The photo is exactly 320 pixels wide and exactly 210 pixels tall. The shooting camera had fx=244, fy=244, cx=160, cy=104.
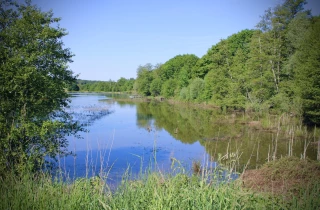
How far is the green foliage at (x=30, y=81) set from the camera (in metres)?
10.2

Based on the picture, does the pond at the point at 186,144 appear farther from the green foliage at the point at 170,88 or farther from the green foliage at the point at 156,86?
the green foliage at the point at 156,86

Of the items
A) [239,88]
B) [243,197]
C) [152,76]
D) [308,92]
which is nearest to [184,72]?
Result: [152,76]

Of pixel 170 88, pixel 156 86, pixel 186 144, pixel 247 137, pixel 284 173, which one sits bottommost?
pixel 186 144

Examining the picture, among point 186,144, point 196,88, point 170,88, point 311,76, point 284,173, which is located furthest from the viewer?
point 170,88

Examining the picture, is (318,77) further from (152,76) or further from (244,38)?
(152,76)

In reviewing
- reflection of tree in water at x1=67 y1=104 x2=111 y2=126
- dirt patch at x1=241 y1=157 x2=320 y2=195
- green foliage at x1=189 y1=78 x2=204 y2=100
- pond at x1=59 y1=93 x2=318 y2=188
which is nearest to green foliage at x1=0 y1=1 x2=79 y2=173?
pond at x1=59 y1=93 x2=318 y2=188

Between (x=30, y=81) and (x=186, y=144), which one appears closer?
(x=30, y=81)

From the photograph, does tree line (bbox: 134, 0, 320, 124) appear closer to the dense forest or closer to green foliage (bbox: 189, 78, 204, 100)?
the dense forest

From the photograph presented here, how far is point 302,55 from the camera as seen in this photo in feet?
75.9

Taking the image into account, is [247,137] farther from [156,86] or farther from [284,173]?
[156,86]

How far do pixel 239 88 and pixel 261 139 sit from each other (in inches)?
559

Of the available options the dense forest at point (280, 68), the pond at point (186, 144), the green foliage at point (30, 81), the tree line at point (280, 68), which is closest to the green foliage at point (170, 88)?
the dense forest at point (280, 68)

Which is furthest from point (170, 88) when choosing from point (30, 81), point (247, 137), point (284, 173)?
point (284, 173)

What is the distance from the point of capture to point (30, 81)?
36.1 feet
